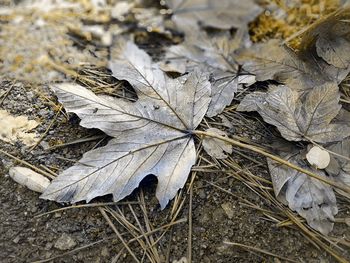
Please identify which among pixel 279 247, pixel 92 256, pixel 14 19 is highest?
pixel 14 19

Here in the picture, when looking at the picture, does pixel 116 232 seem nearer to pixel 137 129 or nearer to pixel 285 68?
pixel 137 129

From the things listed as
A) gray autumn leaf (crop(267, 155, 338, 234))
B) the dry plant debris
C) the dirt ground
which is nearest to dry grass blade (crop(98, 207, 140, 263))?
the dirt ground

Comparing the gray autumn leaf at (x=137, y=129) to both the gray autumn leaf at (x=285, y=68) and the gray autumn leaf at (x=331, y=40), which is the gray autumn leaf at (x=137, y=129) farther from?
the gray autumn leaf at (x=331, y=40)

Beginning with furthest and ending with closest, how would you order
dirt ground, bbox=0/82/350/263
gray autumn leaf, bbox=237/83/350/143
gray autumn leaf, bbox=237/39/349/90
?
gray autumn leaf, bbox=237/39/349/90, gray autumn leaf, bbox=237/83/350/143, dirt ground, bbox=0/82/350/263

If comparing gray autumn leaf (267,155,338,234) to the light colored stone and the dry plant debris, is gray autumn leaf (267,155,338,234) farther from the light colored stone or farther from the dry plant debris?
the dry plant debris

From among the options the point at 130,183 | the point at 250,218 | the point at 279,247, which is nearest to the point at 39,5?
the point at 130,183

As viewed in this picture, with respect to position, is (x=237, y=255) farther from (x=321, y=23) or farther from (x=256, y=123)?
(x=321, y=23)

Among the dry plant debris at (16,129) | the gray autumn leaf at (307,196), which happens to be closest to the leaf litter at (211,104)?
the gray autumn leaf at (307,196)
